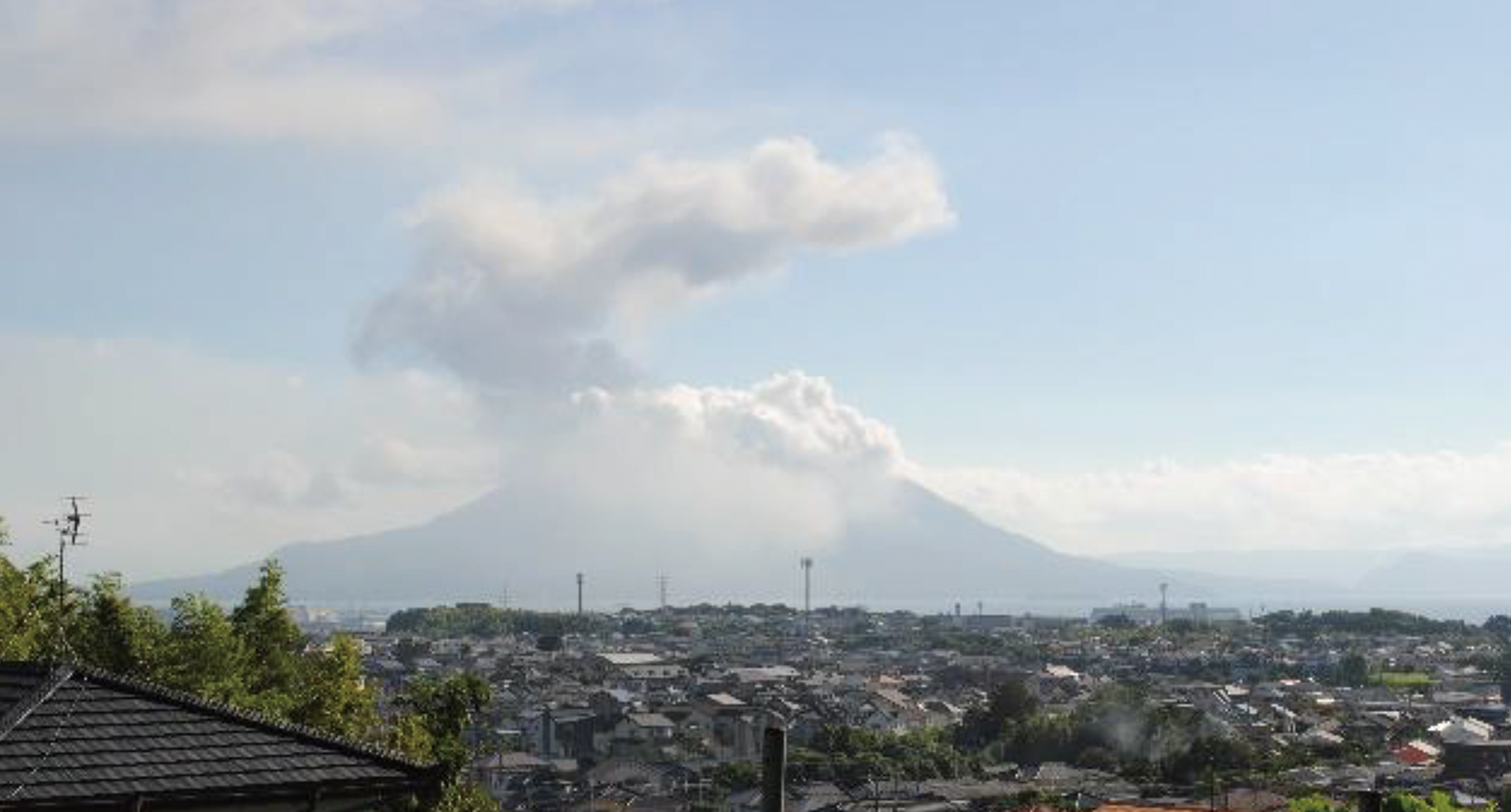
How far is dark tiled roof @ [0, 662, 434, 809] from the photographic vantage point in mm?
6676

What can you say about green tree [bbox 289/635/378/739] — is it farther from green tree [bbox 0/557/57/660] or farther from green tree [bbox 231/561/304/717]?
green tree [bbox 0/557/57/660]

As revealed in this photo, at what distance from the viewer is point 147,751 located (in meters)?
7.11

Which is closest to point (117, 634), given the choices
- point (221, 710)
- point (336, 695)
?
point (336, 695)

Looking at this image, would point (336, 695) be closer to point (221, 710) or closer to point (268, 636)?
point (268, 636)

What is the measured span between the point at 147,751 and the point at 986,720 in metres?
52.0

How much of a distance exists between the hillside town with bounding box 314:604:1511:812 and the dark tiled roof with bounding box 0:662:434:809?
3274mm

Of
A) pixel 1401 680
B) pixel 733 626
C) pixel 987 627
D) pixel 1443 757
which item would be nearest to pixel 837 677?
pixel 1401 680

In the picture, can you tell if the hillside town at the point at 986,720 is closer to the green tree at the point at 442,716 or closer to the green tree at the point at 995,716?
the green tree at the point at 995,716

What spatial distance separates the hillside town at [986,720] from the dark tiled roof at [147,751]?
3.27 m

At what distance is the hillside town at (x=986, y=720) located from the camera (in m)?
42.1

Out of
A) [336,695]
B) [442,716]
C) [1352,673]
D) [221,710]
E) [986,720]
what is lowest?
[986,720]

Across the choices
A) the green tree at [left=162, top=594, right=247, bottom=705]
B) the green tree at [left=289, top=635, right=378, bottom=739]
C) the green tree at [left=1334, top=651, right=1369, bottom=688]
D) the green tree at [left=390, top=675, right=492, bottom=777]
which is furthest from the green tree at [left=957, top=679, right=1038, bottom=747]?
the green tree at [left=162, top=594, right=247, bottom=705]

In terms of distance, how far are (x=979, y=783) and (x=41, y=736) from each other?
124ft

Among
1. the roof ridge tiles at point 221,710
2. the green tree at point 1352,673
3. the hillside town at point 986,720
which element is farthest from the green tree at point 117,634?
the green tree at point 1352,673
